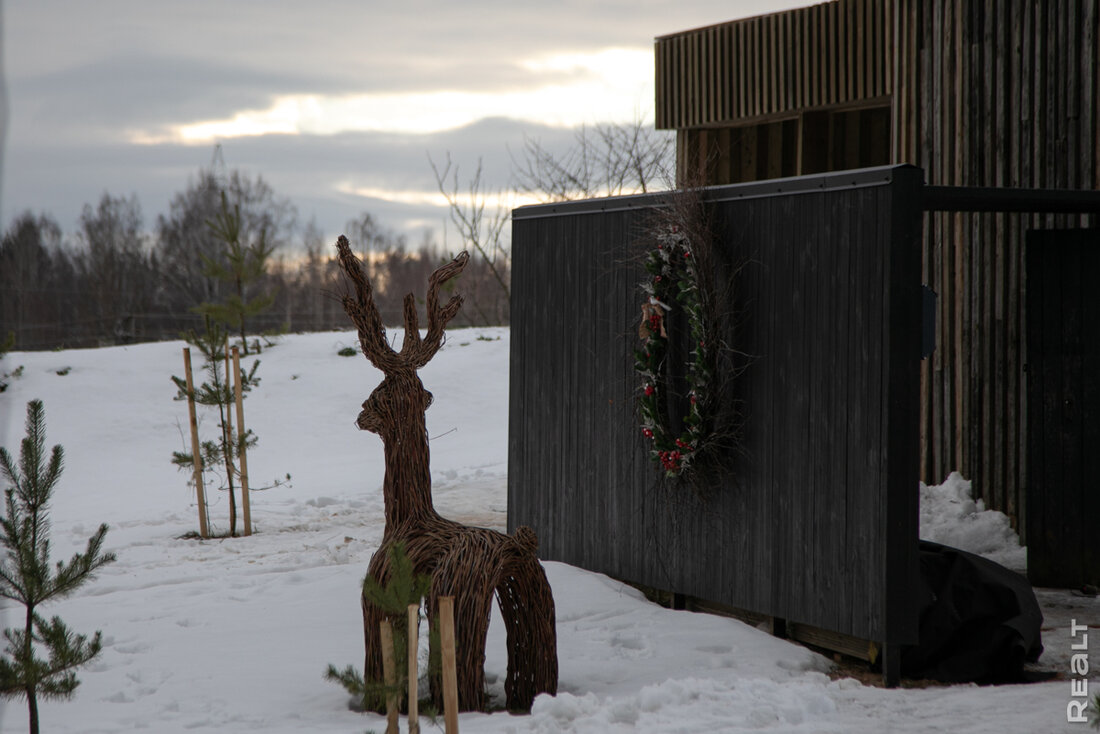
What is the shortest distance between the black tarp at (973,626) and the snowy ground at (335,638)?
0.42m

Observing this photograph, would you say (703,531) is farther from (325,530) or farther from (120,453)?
(120,453)

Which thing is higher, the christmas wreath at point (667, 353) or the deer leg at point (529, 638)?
the christmas wreath at point (667, 353)

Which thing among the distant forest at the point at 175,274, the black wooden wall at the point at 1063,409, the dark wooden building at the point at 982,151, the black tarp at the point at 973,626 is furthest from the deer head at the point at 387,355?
the distant forest at the point at 175,274

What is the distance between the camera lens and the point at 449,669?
379cm

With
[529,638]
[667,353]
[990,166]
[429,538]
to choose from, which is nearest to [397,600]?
[429,538]

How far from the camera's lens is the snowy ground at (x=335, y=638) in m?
4.66

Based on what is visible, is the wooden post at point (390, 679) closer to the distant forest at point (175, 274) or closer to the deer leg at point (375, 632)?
the deer leg at point (375, 632)

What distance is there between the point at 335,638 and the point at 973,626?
3.64 metres

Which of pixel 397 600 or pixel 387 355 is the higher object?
pixel 387 355

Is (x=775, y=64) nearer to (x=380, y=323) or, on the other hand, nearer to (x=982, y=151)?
(x=982, y=151)

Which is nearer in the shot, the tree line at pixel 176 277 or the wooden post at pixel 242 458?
the wooden post at pixel 242 458

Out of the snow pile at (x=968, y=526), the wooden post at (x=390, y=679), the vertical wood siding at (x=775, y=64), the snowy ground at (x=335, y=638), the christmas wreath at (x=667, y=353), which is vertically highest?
the vertical wood siding at (x=775, y=64)

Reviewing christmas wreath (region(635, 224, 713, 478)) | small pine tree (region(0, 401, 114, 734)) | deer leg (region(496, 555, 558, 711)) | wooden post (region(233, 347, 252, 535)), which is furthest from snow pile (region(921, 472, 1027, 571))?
small pine tree (region(0, 401, 114, 734))

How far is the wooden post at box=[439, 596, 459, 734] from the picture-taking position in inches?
147
